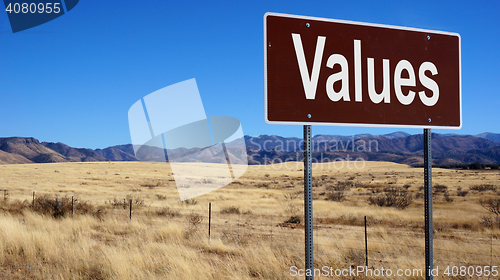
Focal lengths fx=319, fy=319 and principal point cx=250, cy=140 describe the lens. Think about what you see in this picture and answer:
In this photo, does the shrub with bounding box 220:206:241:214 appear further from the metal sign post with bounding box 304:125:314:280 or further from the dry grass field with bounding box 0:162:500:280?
the metal sign post with bounding box 304:125:314:280

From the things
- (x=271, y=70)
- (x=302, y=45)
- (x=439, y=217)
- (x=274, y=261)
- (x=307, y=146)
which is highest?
(x=302, y=45)

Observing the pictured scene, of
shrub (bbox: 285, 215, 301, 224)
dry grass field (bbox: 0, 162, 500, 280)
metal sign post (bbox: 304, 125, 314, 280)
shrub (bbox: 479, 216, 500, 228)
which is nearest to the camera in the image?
metal sign post (bbox: 304, 125, 314, 280)

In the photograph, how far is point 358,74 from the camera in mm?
3158

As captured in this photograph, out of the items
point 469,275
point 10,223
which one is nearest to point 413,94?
point 469,275

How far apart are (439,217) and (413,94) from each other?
51.1ft

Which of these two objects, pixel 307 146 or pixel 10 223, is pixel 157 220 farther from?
pixel 307 146

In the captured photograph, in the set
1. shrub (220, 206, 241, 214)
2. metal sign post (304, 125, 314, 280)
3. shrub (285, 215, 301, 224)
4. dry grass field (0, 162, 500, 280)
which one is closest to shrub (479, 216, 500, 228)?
dry grass field (0, 162, 500, 280)

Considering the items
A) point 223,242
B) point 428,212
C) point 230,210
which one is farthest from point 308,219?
point 230,210

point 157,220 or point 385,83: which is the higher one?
point 385,83

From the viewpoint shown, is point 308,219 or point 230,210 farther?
point 230,210

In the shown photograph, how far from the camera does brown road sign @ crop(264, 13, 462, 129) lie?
9.62 feet

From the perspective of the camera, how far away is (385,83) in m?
3.25

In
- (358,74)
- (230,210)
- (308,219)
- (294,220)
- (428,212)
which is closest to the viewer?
(308,219)

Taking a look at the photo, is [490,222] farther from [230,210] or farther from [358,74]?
[358,74]
